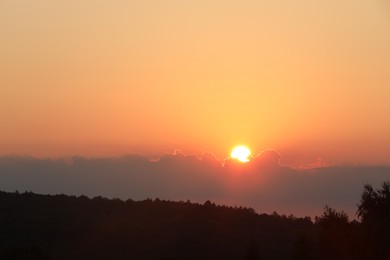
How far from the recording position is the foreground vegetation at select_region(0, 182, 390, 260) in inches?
2288

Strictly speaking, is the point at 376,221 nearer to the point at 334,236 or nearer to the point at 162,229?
the point at 334,236

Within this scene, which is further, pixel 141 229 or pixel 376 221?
pixel 141 229

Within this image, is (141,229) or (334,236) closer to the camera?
(334,236)

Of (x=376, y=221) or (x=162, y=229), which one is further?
(x=162, y=229)

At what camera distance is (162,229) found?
88625mm

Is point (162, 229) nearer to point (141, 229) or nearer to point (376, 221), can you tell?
point (141, 229)

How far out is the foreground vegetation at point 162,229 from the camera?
191 feet

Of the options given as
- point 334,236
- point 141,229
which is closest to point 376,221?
point 334,236

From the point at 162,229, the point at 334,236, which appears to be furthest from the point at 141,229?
the point at 334,236

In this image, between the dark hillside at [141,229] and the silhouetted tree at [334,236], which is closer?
the silhouetted tree at [334,236]

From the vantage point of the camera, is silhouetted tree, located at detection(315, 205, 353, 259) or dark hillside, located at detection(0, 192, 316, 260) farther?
dark hillside, located at detection(0, 192, 316, 260)

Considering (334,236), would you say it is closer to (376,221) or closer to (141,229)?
(376,221)

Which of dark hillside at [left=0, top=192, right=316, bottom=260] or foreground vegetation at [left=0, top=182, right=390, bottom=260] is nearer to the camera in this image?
foreground vegetation at [left=0, top=182, right=390, bottom=260]

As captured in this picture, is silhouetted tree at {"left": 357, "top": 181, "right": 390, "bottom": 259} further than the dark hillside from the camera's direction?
No
